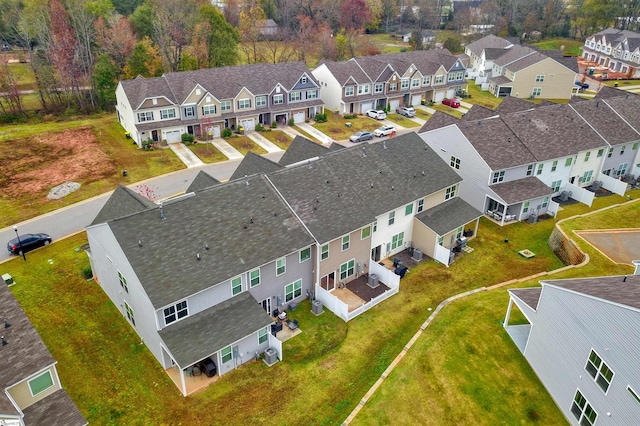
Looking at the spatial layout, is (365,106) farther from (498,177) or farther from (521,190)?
(521,190)

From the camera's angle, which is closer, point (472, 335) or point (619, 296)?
point (619, 296)

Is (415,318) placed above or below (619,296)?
Result: below

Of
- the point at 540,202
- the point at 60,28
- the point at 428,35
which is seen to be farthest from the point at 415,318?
the point at 428,35

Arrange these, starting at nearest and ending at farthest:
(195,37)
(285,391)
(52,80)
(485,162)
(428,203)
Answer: (285,391) → (428,203) → (485,162) → (52,80) → (195,37)

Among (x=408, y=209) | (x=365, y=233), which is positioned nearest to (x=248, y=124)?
(x=408, y=209)

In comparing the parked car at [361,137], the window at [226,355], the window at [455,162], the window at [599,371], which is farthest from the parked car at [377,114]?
the window at [599,371]

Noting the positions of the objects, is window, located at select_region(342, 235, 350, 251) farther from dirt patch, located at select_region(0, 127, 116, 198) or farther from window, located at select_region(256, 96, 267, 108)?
window, located at select_region(256, 96, 267, 108)

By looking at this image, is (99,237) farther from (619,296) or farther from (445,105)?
(445,105)
